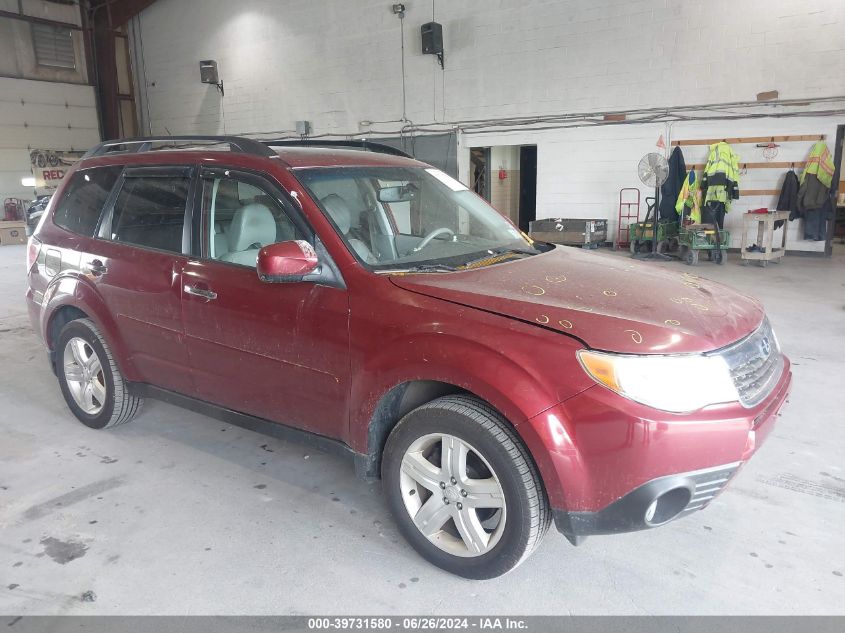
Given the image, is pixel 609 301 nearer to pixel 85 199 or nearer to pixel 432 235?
pixel 432 235

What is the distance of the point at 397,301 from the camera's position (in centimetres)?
211

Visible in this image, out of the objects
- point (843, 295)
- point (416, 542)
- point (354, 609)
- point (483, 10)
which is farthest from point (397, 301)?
point (483, 10)

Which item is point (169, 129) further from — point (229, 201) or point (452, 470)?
point (452, 470)

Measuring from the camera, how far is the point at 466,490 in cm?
202

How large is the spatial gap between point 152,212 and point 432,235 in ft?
4.53

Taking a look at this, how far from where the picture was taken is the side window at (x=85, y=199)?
3170 mm

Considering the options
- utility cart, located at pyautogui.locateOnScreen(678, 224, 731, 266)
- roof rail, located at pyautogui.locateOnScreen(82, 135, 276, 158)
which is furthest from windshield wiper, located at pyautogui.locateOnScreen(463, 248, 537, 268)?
utility cart, located at pyautogui.locateOnScreen(678, 224, 731, 266)

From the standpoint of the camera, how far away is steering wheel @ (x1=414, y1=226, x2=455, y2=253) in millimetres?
2570

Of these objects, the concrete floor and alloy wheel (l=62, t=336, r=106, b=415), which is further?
alloy wheel (l=62, t=336, r=106, b=415)

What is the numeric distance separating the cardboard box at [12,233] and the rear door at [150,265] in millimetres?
13427

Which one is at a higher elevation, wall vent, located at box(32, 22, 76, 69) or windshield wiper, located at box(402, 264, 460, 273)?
wall vent, located at box(32, 22, 76, 69)

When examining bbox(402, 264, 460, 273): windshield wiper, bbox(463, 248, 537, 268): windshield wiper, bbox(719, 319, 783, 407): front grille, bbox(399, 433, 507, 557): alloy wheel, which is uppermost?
bbox(463, 248, 537, 268): windshield wiper

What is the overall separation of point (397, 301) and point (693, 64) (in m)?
10.4

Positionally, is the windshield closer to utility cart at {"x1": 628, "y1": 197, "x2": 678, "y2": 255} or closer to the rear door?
the rear door
